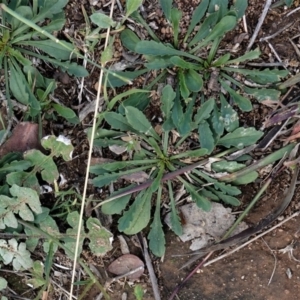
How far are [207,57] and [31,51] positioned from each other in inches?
27.4

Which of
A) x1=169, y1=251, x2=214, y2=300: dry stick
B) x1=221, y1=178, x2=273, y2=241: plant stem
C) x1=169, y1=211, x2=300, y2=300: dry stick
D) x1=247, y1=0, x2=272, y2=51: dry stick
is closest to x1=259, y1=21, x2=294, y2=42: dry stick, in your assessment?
x1=247, y1=0, x2=272, y2=51: dry stick

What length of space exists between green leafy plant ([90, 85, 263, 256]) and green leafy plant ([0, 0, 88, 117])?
0.29 m

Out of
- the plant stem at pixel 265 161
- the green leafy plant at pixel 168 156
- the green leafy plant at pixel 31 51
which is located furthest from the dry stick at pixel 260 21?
the green leafy plant at pixel 31 51

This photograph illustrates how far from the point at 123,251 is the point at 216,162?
53 cm

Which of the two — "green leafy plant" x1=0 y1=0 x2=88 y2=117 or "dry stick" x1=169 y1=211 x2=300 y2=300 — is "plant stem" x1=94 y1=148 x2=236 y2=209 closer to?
"dry stick" x1=169 y1=211 x2=300 y2=300

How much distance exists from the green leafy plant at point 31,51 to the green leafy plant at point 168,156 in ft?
0.94

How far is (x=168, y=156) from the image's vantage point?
6.62ft

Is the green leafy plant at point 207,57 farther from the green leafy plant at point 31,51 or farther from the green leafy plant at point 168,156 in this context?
the green leafy plant at point 31,51

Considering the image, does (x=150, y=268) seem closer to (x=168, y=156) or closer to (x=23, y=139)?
(x=168, y=156)

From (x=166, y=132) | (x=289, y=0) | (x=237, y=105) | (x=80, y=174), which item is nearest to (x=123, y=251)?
(x=80, y=174)

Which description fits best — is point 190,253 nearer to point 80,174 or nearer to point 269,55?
Result: point 80,174

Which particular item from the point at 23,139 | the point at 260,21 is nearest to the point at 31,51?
the point at 23,139

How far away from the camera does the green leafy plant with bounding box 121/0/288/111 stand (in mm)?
1906

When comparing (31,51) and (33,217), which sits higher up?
(31,51)
